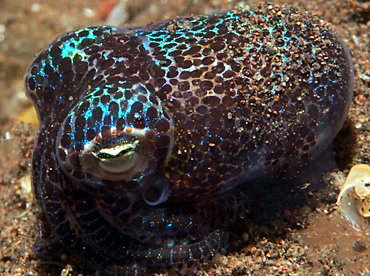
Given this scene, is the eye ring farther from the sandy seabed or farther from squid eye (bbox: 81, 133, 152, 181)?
the sandy seabed

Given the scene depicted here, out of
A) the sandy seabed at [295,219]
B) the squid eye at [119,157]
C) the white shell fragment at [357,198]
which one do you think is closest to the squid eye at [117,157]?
the squid eye at [119,157]

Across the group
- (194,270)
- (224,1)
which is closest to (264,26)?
(194,270)

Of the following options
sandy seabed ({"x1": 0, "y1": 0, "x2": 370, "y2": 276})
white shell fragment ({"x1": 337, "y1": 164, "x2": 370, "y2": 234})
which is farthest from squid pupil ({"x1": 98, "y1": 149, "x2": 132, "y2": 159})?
white shell fragment ({"x1": 337, "y1": 164, "x2": 370, "y2": 234})

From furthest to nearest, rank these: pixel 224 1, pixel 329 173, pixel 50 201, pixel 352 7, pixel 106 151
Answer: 1. pixel 224 1
2. pixel 352 7
3. pixel 329 173
4. pixel 50 201
5. pixel 106 151

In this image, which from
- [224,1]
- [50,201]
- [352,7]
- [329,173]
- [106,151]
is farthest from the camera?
[224,1]

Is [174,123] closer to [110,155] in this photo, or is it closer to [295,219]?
[110,155]

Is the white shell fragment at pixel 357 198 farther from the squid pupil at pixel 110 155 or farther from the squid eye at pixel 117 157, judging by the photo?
the squid pupil at pixel 110 155

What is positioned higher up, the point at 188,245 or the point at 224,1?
the point at 224,1

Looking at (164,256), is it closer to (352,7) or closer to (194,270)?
(194,270)
